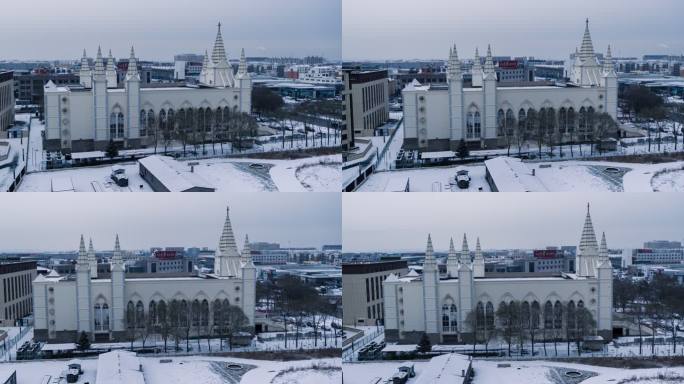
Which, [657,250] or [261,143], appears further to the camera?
[657,250]

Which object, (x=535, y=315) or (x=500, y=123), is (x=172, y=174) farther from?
(x=535, y=315)

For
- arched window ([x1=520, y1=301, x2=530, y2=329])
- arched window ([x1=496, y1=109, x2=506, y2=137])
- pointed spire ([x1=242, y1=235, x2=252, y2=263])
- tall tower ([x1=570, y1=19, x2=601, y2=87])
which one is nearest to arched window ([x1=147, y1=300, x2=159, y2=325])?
pointed spire ([x1=242, y1=235, x2=252, y2=263])

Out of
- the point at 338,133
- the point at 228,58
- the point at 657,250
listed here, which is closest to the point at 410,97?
the point at 338,133

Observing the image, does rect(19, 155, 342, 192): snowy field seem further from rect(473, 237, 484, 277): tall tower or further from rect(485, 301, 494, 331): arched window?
rect(485, 301, 494, 331): arched window

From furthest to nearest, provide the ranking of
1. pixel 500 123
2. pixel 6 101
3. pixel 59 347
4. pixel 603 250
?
pixel 603 250 < pixel 6 101 < pixel 59 347 < pixel 500 123

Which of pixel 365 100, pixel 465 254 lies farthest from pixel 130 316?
pixel 465 254

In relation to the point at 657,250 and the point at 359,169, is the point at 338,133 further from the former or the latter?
the point at 657,250

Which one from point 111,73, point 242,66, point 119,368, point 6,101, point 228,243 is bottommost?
point 119,368
